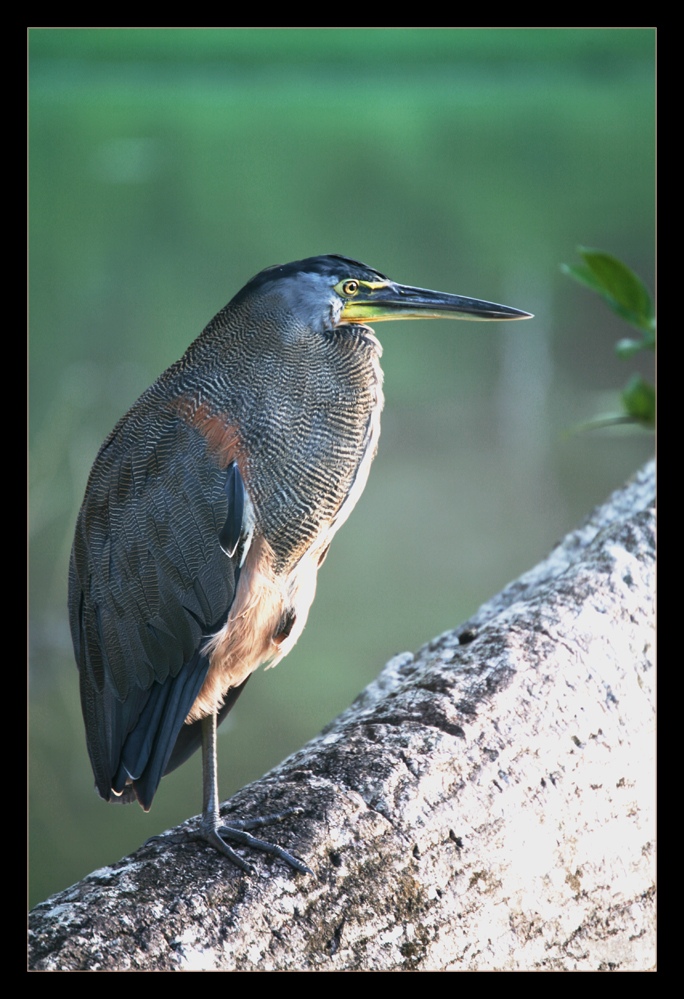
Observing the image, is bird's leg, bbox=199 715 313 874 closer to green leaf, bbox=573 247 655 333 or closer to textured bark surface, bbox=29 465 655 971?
textured bark surface, bbox=29 465 655 971

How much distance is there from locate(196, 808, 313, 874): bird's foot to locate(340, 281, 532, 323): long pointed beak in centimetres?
68

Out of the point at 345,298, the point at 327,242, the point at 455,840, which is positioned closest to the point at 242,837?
the point at 455,840

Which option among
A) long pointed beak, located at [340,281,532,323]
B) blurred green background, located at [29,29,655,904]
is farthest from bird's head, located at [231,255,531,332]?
blurred green background, located at [29,29,655,904]

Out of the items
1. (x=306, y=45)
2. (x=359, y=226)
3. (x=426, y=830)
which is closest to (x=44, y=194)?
(x=306, y=45)

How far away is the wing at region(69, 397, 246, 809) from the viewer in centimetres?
121

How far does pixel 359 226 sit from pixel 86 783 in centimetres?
123

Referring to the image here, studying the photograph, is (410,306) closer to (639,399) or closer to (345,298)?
(345,298)

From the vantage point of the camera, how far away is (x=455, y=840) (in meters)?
1.23

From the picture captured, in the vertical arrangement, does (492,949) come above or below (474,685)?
below

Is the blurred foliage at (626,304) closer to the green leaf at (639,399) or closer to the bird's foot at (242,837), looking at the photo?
the green leaf at (639,399)

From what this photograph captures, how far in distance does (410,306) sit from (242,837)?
745mm

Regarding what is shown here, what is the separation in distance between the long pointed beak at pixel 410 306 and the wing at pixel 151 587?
0.28 meters
